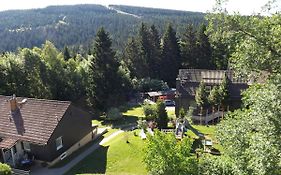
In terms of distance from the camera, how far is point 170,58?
2884 inches

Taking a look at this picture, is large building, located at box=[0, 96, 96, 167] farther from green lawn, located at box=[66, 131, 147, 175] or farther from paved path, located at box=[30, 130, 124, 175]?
green lawn, located at box=[66, 131, 147, 175]

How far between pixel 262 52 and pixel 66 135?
906 inches

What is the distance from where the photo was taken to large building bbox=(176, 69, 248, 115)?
47219 millimetres

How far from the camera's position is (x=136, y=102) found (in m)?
62.3

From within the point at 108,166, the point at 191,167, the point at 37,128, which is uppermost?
the point at 191,167

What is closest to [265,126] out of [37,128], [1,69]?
[37,128]

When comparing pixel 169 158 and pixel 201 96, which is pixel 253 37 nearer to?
pixel 169 158

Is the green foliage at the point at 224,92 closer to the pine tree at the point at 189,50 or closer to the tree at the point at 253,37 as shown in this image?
the pine tree at the point at 189,50

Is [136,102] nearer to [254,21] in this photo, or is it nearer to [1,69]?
[1,69]

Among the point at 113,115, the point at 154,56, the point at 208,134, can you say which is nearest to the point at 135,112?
the point at 113,115

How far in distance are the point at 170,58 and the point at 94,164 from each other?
47.6 meters

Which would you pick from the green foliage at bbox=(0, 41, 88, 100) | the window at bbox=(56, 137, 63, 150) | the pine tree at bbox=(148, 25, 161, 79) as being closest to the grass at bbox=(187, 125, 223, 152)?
the window at bbox=(56, 137, 63, 150)

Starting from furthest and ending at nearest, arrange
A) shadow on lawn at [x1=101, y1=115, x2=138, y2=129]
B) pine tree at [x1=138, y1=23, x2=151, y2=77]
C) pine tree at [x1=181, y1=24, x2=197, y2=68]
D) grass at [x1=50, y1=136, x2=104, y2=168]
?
1. pine tree at [x1=181, y1=24, x2=197, y2=68]
2. pine tree at [x1=138, y1=23, x2=151, y2=77]
3. shadow on lawn at [x1=101, y1=115, x2=138, y2=129]
4. grass at [x1=50, y1=136, x2=104, y2=168]

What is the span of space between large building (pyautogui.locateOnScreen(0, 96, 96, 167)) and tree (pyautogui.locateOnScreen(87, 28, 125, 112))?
56.3 ft
